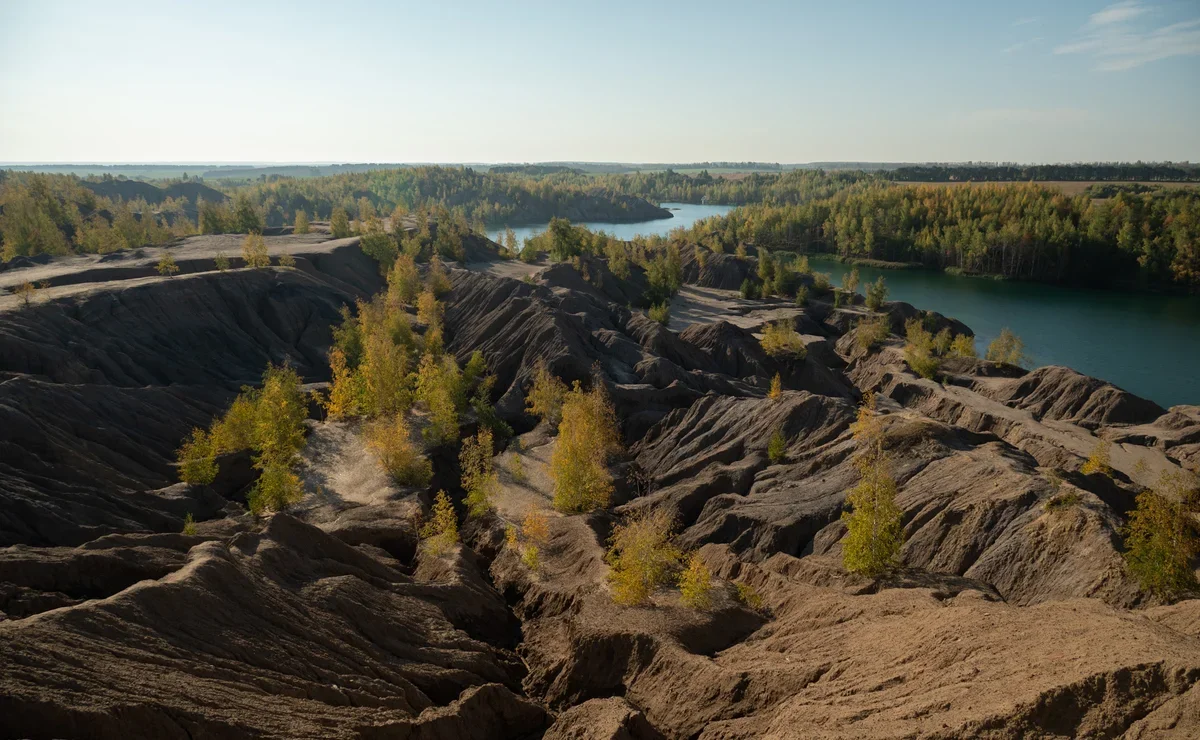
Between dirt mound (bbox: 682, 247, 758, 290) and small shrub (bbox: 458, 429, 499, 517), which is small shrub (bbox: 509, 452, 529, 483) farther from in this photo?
dirt mound (bbox: 682, 247, 758, 290)

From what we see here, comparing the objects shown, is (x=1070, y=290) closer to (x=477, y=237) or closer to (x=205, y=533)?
(x=477, y=237)

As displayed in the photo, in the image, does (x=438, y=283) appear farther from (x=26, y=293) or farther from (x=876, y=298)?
(x=876, y=298)

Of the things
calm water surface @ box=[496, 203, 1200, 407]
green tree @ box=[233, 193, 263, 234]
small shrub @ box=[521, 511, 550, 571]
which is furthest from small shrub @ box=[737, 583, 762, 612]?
green tree @ box=[233, 193, 263, 234]

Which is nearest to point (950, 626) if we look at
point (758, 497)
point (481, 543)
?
point (758, 497)

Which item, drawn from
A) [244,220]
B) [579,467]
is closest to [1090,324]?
[579,467]

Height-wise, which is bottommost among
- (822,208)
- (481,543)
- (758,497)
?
(481,543)

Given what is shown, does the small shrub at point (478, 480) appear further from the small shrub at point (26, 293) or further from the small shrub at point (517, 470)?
the small shrub at point (26, 293)

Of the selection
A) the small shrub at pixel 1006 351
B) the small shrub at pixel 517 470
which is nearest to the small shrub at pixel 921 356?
the small shrub at pixel 1006 351
